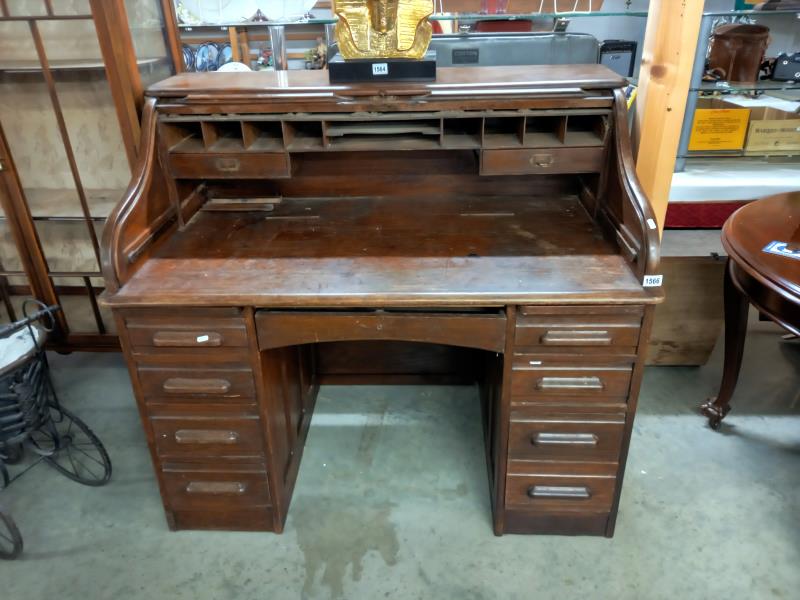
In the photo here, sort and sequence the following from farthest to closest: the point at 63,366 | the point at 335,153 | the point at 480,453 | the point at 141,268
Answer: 1. the point at 63,366
2. the point at 480,453
3. the point at 335,153
4. the point at 141,268

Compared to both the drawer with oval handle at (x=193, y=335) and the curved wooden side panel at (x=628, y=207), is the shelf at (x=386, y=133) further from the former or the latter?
the drawer with oval handle at (x=193, y=335)

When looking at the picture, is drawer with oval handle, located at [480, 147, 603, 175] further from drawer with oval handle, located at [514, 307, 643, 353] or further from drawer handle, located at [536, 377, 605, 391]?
drawer handle, located at [536, 377, 605, 391]

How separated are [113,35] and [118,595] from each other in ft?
5.23

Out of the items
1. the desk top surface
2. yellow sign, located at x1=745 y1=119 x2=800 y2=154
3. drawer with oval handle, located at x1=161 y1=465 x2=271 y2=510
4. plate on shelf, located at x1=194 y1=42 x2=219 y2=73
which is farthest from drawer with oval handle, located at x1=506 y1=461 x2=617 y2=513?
plate on shelf, located at x1=194 y1=42 x2=219 y2=73

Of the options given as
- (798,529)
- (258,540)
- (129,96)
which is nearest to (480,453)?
(258,540)

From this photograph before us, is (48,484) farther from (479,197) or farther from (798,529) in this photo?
(798,529)

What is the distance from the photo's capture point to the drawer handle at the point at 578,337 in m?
1.44

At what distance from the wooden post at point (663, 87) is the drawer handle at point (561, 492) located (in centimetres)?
89

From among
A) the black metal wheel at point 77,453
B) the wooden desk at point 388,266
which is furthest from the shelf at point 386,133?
the black metal wheel at point 77,453

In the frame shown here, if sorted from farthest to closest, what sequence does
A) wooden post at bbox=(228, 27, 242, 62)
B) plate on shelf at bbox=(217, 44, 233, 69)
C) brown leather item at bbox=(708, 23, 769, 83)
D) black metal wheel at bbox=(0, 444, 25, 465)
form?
plate on shelf at bbox=(217, 44, 233, 69) → wooden post at bbox=(228, 27, 242, 62) → brown leather item at bbox=(708, 23, 769, 83) → black metal wheel at bbox=(0, 444, 25, 465)

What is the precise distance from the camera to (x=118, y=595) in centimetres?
162

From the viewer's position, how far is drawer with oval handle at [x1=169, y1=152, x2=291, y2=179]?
163 centimetres

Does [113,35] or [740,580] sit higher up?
[113,35]

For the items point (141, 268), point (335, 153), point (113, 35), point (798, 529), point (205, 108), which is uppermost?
point (113, 35)
